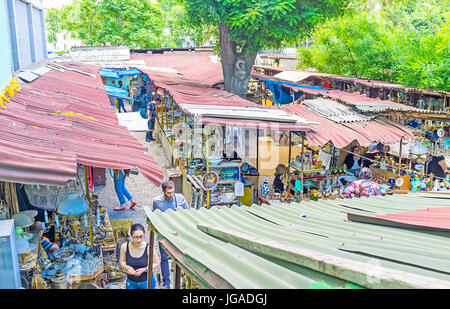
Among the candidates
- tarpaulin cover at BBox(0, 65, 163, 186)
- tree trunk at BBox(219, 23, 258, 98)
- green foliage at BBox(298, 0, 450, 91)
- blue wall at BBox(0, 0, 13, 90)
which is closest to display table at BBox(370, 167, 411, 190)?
green foliage at BBox(298, 0, 450, 91)

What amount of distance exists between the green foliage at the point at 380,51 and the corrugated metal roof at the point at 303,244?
9.48 m

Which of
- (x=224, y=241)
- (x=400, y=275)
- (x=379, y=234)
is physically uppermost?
(x=400, y=275)

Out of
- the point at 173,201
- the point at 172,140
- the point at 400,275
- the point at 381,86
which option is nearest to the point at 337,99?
the point at 381,86

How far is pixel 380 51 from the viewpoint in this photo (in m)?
17.1

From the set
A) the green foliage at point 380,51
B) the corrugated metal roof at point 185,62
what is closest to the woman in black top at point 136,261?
the green foliage at point 380,51

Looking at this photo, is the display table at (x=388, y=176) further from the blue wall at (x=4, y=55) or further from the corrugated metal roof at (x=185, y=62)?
the corrugated metal roof at (x=185, y=62)

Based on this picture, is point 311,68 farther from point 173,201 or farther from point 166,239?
point 166,239

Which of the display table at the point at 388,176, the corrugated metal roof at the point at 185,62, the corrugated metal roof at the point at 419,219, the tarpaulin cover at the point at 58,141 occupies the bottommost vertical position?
the display table at the point at 388,176

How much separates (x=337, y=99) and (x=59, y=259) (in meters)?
8.78

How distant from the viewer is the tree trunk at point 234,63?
15.8 metres

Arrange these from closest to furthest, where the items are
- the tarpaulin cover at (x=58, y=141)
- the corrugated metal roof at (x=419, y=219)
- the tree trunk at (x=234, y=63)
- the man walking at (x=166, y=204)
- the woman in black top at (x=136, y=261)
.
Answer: the tarpaulin cover at (x=58, y=141) → the corrugated metal roof at (x=419, y=219) → the woman in black top at (x=136, y=261) → the man walking at (x=166, y=204) → the tree trunk at (x=234, y=63)

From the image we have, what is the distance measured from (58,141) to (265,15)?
32.0ft

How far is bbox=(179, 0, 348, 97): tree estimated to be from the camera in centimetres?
1277

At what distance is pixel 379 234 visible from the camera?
146 inches
